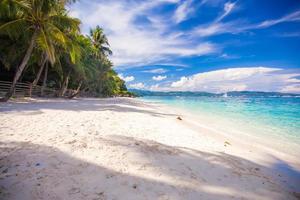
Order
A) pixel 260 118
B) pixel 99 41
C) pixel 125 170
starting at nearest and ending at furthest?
pixel 125 170, pixel 260 118, pixel 99 41

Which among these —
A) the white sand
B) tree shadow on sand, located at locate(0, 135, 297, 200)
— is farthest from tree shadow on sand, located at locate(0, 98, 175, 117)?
tree shadow on sand, located at locate(0, 135, 297, 200)

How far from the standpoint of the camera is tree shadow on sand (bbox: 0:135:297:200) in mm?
2551

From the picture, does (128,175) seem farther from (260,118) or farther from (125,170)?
(260,118)

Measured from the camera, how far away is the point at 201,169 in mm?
3545

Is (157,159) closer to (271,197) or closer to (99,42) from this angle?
(271,197)

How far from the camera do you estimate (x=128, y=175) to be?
3039 mm

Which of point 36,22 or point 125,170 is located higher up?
point 36,22

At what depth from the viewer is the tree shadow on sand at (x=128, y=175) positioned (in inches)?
100

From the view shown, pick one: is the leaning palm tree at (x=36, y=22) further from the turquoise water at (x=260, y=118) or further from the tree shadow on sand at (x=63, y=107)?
the turquoise water at (x=260, y=118)

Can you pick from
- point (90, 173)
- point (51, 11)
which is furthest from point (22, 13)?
point (90, 173)

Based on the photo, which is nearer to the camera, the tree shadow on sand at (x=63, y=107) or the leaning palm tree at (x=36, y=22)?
the tree shadow on sand at (x=63, y=107)

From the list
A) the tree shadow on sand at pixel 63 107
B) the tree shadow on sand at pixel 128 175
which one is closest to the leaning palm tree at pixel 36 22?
the tree shadow on sand at pixel 63 107

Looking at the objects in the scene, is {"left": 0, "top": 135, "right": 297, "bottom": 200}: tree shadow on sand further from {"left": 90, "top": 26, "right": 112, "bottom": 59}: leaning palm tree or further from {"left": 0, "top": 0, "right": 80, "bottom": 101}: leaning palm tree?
{"left": 90, "top": 26, "right": 112, "bottom": 59}: leaning palm tree

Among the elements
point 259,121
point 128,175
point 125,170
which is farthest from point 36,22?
point 259,121
